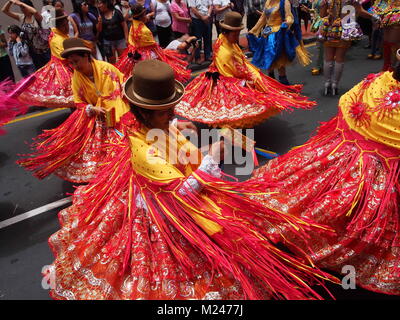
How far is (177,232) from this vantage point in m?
2.14

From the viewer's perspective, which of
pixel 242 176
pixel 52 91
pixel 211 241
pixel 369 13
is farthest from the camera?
pixel 369 13

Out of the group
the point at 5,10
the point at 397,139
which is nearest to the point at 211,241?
the point at 397,139

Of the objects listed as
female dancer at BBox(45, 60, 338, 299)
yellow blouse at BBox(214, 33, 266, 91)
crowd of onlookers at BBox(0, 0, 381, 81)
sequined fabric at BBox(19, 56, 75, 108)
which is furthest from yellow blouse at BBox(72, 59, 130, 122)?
crowd of onlookers at BBox(0, 0, 381, 81)

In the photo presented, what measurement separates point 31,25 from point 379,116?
5658 mm

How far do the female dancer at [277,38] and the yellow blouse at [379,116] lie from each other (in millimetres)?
3398

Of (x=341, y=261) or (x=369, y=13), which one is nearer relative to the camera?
(x=341, y=261)

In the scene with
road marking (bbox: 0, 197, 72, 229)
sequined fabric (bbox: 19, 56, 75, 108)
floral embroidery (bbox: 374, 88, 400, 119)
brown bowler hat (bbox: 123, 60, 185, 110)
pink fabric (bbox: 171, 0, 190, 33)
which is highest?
brown bowler hat (bbox: 123, 60, 185, 110)

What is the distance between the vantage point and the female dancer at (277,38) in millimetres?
5582

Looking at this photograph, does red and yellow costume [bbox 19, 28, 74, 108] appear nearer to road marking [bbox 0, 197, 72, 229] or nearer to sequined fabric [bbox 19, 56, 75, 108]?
sequined fabric [bbox 19, 56, 75, 108]

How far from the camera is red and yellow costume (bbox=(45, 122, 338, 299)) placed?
2002 mm

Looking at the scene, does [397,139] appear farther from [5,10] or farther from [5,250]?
[5,10]

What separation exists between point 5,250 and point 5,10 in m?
4.45

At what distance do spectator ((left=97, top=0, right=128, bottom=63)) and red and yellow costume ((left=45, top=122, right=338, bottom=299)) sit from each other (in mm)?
5430

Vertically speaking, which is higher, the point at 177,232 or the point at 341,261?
the point at 177,232
